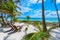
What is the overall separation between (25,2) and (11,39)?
10.1 metres

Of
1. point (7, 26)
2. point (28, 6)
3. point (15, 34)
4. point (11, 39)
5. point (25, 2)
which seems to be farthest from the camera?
point (28, 6)

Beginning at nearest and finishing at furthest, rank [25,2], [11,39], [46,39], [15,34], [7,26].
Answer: [46,39]
[11,39]
[15,34]
[7,26]
[25,2]

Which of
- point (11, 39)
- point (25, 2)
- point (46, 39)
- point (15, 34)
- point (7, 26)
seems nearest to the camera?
point (46, 39)

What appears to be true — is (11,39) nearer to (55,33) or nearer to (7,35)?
(7,35)

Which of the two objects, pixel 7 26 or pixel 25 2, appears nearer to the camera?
pixel 7 26

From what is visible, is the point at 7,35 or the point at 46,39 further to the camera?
the point at 7,35

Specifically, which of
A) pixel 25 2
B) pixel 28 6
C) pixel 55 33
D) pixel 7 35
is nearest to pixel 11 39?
pixel 7 35

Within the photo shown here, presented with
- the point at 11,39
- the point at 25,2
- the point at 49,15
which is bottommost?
the point at 11,39

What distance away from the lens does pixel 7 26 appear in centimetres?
1259

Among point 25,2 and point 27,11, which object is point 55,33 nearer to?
point 25,2

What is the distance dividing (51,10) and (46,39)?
13979 mm

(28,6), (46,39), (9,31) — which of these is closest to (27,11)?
(28,6)

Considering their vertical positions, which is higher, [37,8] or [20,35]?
[37,8]

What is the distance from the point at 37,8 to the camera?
19.6 meters
